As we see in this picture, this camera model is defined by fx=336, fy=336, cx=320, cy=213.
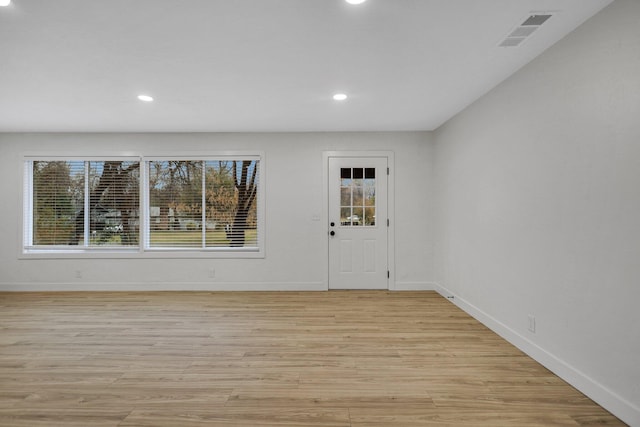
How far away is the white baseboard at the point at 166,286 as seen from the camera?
5.09m

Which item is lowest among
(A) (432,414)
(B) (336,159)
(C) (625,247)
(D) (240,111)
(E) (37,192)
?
(A) (432,414)

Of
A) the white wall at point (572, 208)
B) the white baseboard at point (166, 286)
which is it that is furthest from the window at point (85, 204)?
the white wall at point (572, 208)

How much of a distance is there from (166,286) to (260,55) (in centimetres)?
389

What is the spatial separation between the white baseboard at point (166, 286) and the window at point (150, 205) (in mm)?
541

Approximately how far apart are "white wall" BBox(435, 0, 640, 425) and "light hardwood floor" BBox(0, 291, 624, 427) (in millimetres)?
297

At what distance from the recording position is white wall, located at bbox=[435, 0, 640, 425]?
1.94m

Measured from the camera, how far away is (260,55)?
8.77 ft

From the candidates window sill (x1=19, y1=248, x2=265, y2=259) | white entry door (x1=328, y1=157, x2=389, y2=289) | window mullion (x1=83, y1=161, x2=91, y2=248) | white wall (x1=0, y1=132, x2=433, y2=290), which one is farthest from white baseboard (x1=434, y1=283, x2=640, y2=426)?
window mullion (x1=83, y1=161, x2=91, y2=248)

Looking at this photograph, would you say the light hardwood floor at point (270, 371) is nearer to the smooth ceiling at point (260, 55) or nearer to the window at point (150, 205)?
the window at point (150, 205)

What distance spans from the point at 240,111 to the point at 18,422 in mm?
3349

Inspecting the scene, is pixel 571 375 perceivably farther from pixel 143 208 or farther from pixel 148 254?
pixel 143 208

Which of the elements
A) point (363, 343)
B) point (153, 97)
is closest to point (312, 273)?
point (363, 343)

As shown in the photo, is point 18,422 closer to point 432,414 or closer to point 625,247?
point 432,414

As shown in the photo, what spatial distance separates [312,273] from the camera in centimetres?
515
